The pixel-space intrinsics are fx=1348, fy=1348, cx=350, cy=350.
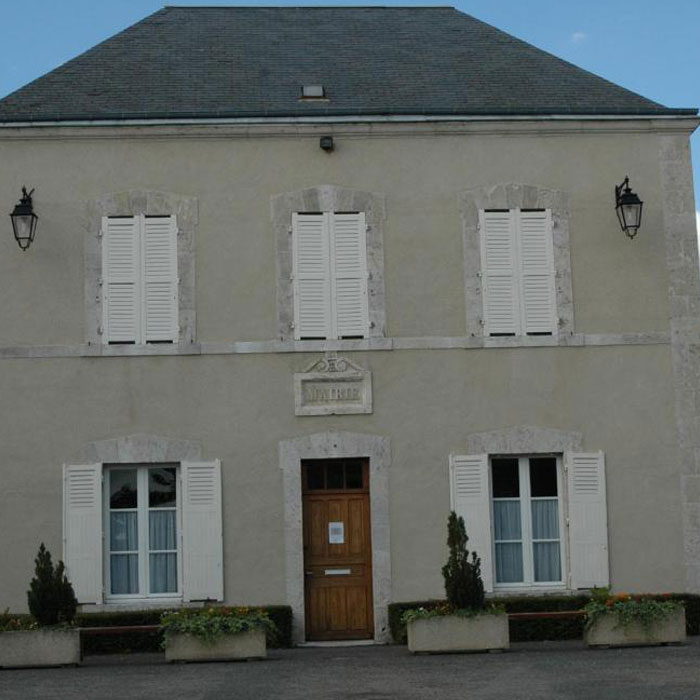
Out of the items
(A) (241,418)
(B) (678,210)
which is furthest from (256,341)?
(B) (678,210)

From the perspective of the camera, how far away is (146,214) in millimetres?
14812

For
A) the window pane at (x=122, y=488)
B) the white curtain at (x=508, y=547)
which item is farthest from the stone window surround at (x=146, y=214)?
the white curtain at (x=508, y=547)

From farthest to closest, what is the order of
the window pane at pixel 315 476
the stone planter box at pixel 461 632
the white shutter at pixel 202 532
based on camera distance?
the window pane at pixel 315 476 < the white shutter at pixel 202 532 < the stone planter box at pixel 461 632

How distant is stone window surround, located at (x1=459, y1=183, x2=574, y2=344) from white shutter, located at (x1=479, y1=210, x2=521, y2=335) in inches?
2.6

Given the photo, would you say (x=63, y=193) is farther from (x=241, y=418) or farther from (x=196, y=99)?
(x=241, y=418)

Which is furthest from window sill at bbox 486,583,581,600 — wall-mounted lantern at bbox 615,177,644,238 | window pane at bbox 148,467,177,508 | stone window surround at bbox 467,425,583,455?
wall-mounted lantern at bbox 615,177,644,238

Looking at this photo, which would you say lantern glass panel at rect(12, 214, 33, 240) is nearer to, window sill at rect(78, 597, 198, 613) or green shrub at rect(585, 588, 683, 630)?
window sill at rect(78, 597, 198, 613)

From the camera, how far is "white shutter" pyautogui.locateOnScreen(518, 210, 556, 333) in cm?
1491

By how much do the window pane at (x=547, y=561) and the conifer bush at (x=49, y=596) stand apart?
5.06 m

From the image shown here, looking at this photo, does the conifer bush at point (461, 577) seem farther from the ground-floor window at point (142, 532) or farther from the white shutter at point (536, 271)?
the ground-floor window at point (142, 532)

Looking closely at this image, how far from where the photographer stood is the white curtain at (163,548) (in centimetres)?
1448

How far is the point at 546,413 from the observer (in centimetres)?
1481

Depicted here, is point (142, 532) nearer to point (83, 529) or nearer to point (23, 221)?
point (83, 529)

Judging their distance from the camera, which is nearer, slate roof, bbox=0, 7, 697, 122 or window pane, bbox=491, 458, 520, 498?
window pane, bbox=491, 458, 520, 498
